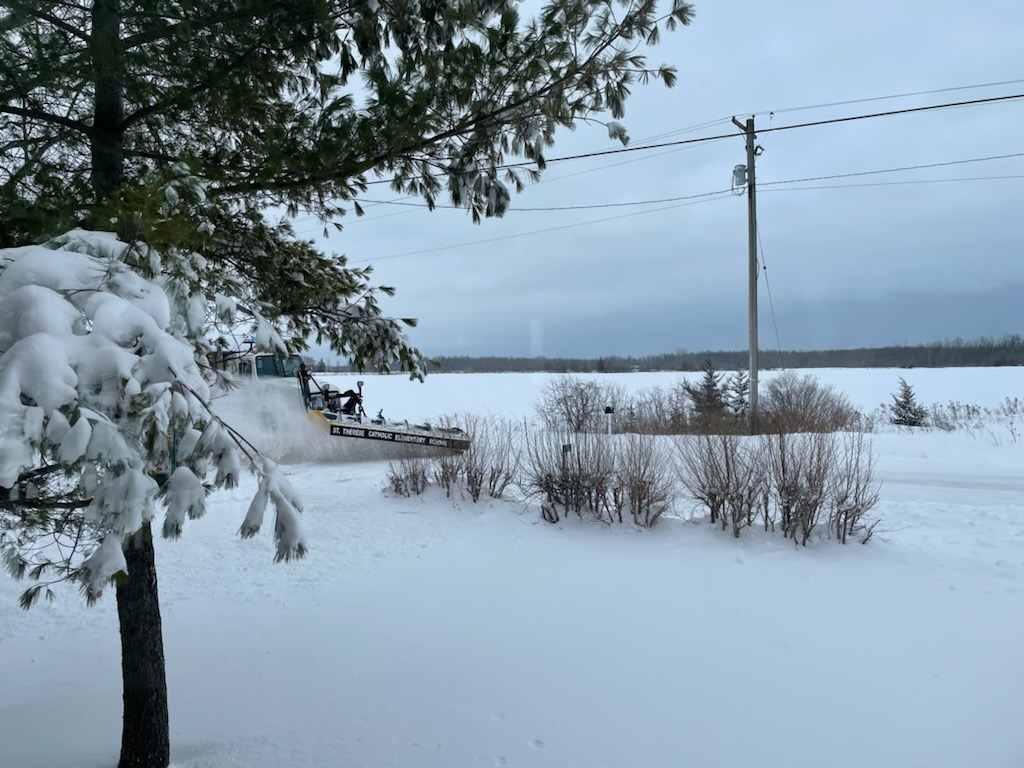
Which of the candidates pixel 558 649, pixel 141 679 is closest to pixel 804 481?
pixel 558 649

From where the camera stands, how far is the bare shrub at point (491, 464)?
380 inches

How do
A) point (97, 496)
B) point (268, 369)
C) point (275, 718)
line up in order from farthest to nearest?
point (268, 369)
point (275, 718)
point (97, 496)

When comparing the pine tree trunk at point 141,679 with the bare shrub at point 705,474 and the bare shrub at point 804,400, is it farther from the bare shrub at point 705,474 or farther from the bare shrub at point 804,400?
the bare shrub at point 804,400

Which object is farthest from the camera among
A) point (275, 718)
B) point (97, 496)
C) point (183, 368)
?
point (275, 718)

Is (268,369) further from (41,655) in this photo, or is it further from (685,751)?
(685,751)

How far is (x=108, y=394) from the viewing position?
2033 mm

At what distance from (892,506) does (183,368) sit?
9.17 metres

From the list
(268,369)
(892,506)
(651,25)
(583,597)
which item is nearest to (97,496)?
(651,25)

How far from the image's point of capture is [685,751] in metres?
3.66

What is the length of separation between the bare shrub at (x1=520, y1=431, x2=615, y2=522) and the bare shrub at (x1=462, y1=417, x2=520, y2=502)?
0.75 metres

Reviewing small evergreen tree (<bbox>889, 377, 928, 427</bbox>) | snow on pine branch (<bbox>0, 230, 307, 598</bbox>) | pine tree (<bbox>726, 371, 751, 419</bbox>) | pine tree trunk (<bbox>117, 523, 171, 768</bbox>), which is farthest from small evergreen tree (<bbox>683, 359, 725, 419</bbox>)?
snow on pine branch (<bbox>0, 230, 307, 598</bbox>)

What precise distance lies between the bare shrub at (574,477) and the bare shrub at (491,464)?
29.7 inches

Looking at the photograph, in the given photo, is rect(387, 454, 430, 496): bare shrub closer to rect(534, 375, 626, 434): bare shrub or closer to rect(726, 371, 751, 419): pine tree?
rect(534, 375, 626, 434): bare shrub

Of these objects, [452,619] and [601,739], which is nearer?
[601,739]
